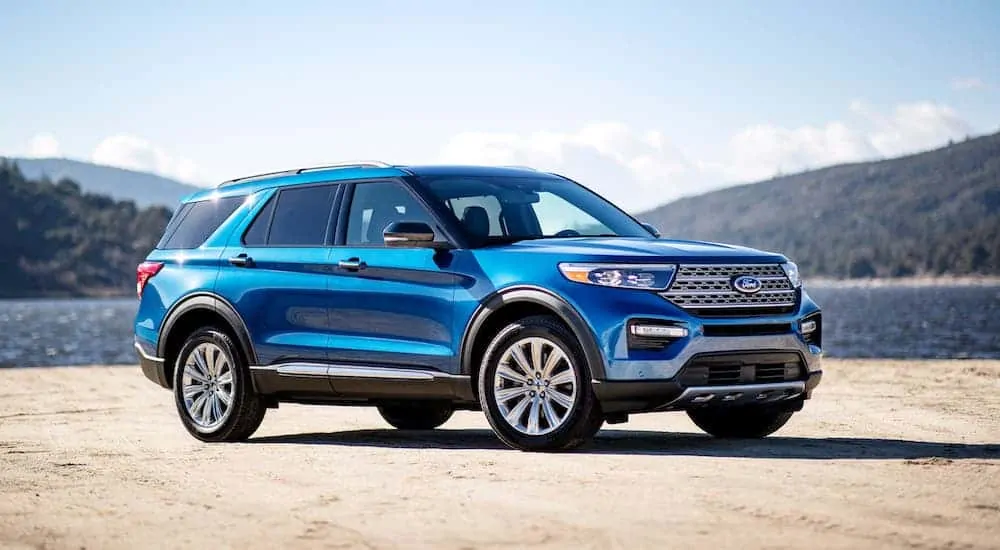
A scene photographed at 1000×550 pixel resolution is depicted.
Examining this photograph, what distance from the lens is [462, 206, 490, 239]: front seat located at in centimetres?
955

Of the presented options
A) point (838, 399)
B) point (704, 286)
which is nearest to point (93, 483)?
point (704, 286)

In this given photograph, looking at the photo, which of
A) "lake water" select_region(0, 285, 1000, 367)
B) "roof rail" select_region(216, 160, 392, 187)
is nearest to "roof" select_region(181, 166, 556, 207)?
"roof rail" select_region(216, 160, 392, 187)

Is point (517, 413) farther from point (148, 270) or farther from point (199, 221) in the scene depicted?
point (148, 270)

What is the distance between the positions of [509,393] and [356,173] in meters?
2.20

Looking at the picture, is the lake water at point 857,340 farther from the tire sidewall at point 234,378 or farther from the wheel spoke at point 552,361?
the wheel spoke at point 552,361

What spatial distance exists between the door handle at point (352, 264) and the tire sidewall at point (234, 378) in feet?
4.38

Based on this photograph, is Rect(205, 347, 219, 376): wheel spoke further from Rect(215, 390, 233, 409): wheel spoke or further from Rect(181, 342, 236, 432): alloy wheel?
Rect(215, 390, 233, 409): wheel spoke

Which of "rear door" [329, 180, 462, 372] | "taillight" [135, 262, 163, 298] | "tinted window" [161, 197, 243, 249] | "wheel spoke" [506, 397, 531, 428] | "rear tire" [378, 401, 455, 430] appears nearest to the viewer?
"wheel spoke" [506, 397, 531, 428]

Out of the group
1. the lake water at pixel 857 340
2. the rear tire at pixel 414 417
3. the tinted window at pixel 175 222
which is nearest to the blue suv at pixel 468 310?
the tinted window at pixel 175 222

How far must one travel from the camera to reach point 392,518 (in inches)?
269

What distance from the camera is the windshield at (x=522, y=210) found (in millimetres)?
9695

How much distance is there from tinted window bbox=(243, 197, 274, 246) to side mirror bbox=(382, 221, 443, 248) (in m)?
1.78

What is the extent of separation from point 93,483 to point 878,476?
4447 mm

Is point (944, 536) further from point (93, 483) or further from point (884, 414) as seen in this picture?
point (884, 414)
